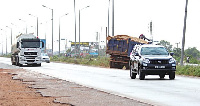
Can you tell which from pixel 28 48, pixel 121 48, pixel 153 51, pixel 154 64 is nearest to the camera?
pixel 154 64

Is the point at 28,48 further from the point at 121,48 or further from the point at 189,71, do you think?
the point at 189,71

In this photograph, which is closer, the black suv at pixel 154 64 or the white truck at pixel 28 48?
the black suv at pixel 154 64

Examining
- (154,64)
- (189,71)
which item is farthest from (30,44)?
(154,64)

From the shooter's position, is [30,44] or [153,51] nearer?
[153,51]

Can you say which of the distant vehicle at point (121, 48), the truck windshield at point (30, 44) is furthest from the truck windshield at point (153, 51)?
the truck windshield at point (30, 44)

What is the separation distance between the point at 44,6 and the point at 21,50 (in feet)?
108

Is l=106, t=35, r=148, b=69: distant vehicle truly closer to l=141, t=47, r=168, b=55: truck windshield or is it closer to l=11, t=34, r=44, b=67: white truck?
l=11, t=34, r=44, b=67: white truck

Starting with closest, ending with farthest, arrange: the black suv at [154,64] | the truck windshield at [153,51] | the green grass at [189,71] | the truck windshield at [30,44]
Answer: the black suv at [154,64]
the truck windshield at [153,51]
the green grass at [189,71]
the truck windshield at [30,44]

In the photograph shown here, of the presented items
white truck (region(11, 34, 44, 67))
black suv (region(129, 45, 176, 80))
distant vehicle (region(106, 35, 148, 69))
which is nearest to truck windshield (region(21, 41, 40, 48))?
white truck (region(11, 34, 44, 67))

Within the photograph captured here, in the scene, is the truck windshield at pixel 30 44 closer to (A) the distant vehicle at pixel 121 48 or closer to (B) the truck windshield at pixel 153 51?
(A) the distant vehicle at pixel 121 48

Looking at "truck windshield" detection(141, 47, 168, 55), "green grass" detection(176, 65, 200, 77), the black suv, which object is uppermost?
"truck windshield" detection(141, 47, 168, 55)

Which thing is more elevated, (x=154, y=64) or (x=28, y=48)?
(x=28, y=48)

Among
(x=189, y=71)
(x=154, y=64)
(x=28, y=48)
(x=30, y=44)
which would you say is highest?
(x=30, y=44)

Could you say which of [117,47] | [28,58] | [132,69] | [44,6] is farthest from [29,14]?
[132,69]
